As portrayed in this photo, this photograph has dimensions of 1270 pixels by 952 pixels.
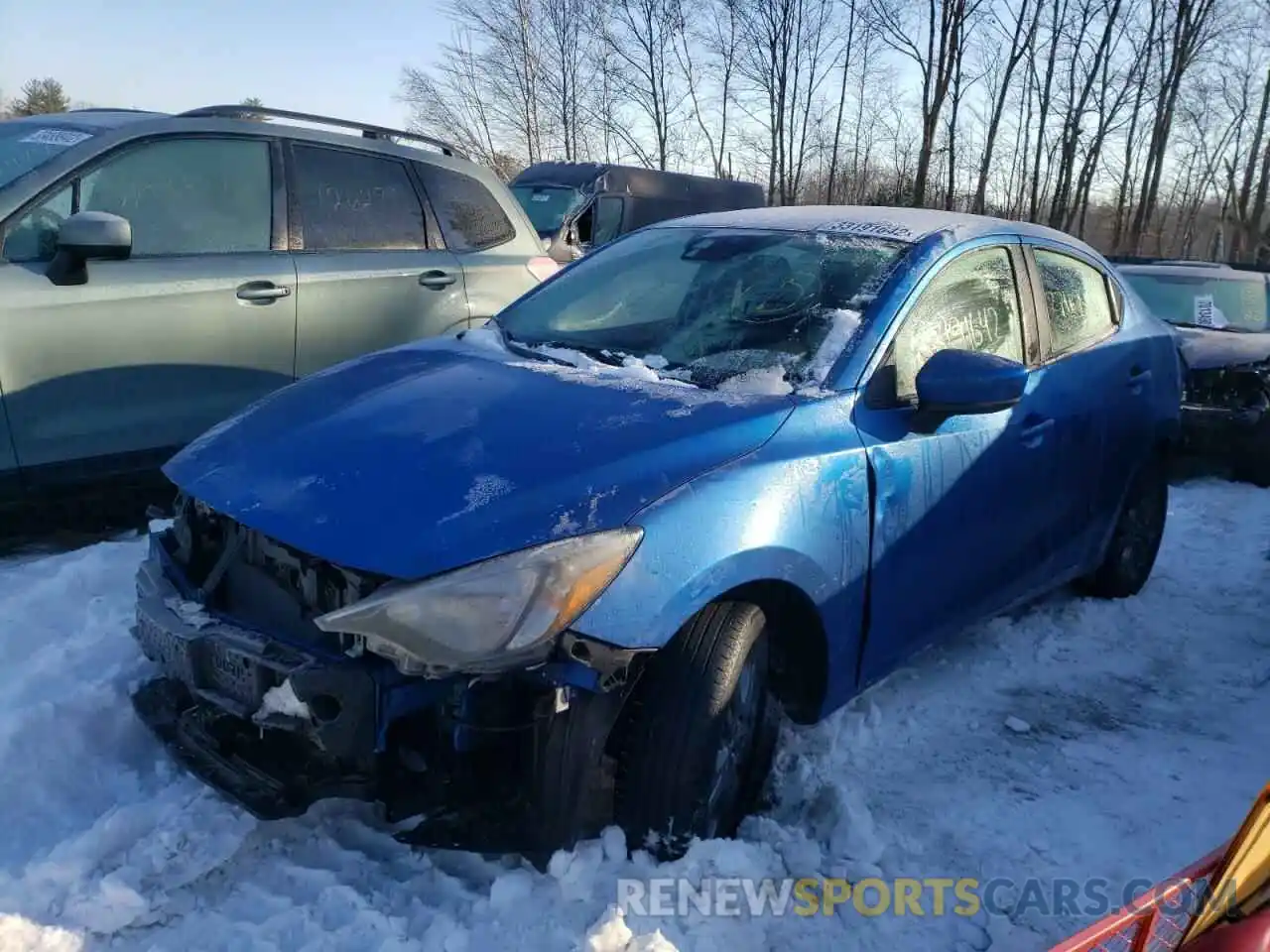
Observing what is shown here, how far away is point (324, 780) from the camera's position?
2184mm

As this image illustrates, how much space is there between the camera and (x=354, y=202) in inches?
199

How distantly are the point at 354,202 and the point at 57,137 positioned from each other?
1.30 meters

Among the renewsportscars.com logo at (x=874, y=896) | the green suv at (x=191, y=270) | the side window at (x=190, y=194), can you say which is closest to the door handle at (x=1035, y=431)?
the renewsportscars.com logo at (x=874, y=896)

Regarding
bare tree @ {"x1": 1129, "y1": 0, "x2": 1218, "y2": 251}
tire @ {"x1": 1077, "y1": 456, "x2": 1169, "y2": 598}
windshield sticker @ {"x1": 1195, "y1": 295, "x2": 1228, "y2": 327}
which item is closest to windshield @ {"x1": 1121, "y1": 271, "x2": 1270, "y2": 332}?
windshield sticker @ {"x1": 1195, "y1": 295, "x2": 1228, "y2": 327}

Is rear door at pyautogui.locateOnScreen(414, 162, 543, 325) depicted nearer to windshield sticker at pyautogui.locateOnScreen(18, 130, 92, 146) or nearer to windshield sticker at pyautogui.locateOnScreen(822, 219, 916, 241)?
windshield sticker at pyautogui.locateOnScreen(18, 130, 92, 146)

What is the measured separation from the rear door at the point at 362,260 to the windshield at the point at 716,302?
1483 mm

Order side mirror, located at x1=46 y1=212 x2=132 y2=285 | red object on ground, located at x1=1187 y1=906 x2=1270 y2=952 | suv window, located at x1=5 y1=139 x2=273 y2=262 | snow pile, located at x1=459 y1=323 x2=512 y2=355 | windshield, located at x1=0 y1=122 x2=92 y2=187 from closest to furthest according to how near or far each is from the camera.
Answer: red object on ground, located at x1=1187 y1=906 x2=1270 y2=952 → snow pile, located at x1=459 y1=323 x2=512 y2=355 → side mirror, located at x1=46 y1=212 x2=132 y2=285 → suv window, located at x1=5 y1=139 x2=273 y2=262 → windshield, located at x1=0 y1=122 x2=92 y2=187

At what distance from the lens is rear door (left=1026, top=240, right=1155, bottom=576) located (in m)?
3.64

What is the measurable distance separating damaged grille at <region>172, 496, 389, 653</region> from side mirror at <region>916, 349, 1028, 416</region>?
1570mm

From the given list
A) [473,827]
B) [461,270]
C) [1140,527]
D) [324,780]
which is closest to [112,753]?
[324,780]

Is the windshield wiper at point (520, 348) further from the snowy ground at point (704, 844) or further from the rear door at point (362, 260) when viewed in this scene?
the rear door at point (362, 260)

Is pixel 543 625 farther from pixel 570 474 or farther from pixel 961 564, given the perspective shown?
pixel 961 564

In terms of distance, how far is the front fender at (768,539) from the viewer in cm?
212

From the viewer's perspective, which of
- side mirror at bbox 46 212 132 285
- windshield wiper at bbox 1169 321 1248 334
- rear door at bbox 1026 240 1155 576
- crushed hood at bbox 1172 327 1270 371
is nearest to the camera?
rear door at bbox 1026 240 1155 576
